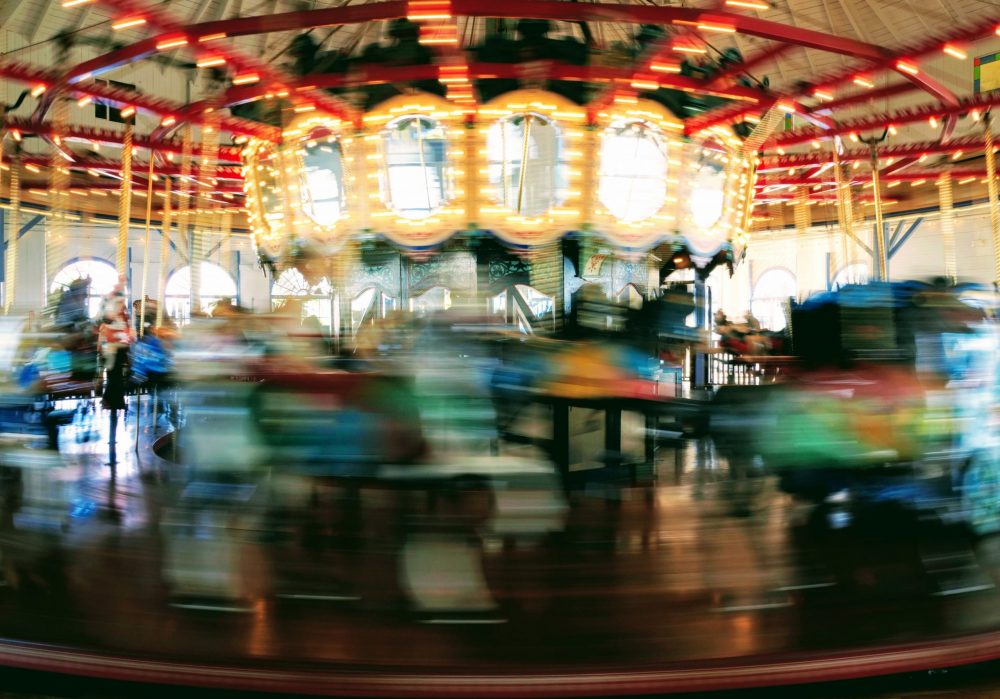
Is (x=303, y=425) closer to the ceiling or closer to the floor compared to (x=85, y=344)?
closer to the floor

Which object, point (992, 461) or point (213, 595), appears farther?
point (992, 461)

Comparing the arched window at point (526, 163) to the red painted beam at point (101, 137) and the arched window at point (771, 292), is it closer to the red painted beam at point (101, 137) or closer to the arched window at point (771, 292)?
the red painted beam at point (101, 137)

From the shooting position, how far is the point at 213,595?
3.21 metres

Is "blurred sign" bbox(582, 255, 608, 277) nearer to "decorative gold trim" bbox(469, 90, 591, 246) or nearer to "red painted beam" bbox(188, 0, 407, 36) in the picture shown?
"decorative gold trim" bbox(469, 90, 591, 246)

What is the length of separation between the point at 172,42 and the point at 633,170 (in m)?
4.65

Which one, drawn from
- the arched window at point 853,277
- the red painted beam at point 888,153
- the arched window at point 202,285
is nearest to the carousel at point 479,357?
the red painted beam at point 888,153

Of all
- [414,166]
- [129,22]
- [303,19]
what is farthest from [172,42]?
[414,166]

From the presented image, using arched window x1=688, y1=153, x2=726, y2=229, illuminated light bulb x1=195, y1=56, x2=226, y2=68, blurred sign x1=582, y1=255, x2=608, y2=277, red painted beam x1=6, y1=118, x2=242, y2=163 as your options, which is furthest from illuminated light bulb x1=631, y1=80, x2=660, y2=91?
red painted beam x1=6, y1=118, x2=242, y2=163

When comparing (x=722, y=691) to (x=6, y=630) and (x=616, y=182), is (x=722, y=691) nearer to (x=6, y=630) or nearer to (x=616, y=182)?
(x=6, y=630)

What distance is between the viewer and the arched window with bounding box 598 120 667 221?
729 cm

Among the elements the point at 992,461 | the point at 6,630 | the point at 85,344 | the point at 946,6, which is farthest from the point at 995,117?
the point at 6,630

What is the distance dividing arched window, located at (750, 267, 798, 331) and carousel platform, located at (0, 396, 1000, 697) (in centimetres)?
1843

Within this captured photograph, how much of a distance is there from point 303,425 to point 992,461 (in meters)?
3.79

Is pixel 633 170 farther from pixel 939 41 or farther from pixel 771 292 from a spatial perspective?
pixel 771 292
